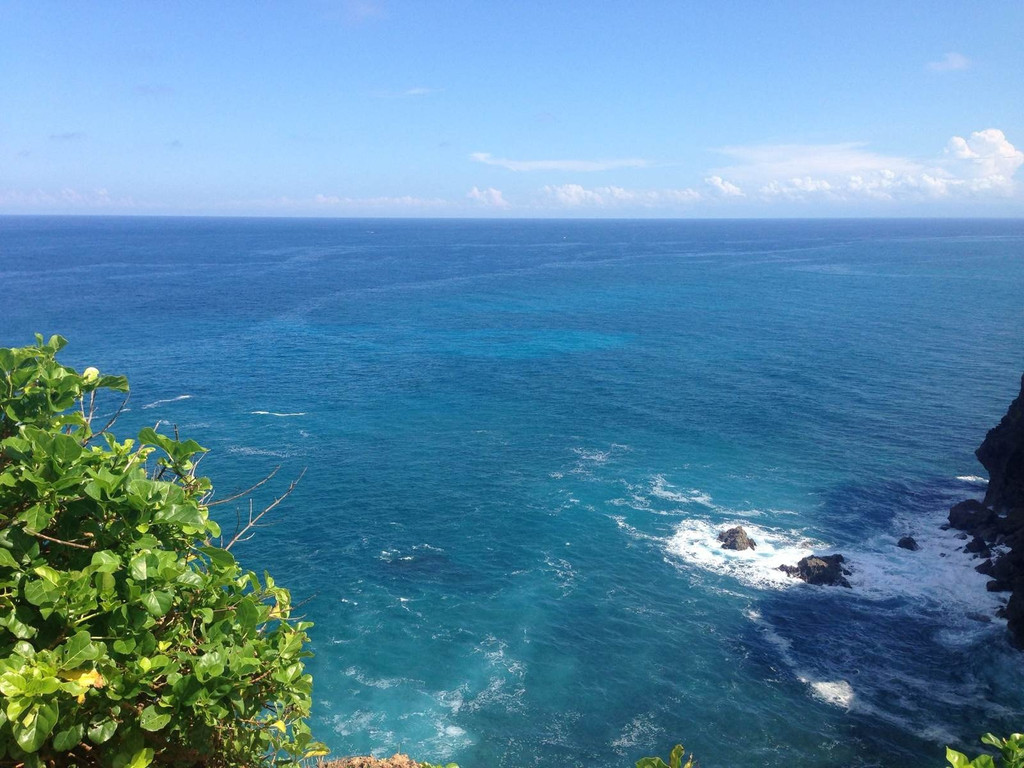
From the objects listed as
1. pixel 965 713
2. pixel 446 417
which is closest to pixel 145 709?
pixel 965 713

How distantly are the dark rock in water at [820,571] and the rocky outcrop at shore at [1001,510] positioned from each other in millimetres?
10834

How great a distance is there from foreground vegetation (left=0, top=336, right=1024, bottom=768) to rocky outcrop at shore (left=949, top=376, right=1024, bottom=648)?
173 feet

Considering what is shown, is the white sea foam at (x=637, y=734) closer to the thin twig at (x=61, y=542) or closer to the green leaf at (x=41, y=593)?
the thin twig at (x=61, y=542)

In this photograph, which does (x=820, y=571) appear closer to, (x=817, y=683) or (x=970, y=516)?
(x=817, y=683)

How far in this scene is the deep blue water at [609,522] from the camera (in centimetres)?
4109

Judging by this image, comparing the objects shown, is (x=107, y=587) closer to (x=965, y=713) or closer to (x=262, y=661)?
(x=262, y=661)

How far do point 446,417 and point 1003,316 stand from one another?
4914 inches

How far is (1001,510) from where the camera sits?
63.0 m

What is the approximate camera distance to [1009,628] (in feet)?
159

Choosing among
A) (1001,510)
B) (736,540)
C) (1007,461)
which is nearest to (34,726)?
(736,540)

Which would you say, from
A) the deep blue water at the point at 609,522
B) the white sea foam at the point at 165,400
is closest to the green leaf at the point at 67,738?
the deep blue water at the point at 609,522

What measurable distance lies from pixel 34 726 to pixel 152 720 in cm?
138

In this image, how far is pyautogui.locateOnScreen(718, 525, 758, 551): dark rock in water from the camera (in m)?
57.8

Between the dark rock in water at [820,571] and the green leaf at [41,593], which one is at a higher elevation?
the green leaf at [41,593]
